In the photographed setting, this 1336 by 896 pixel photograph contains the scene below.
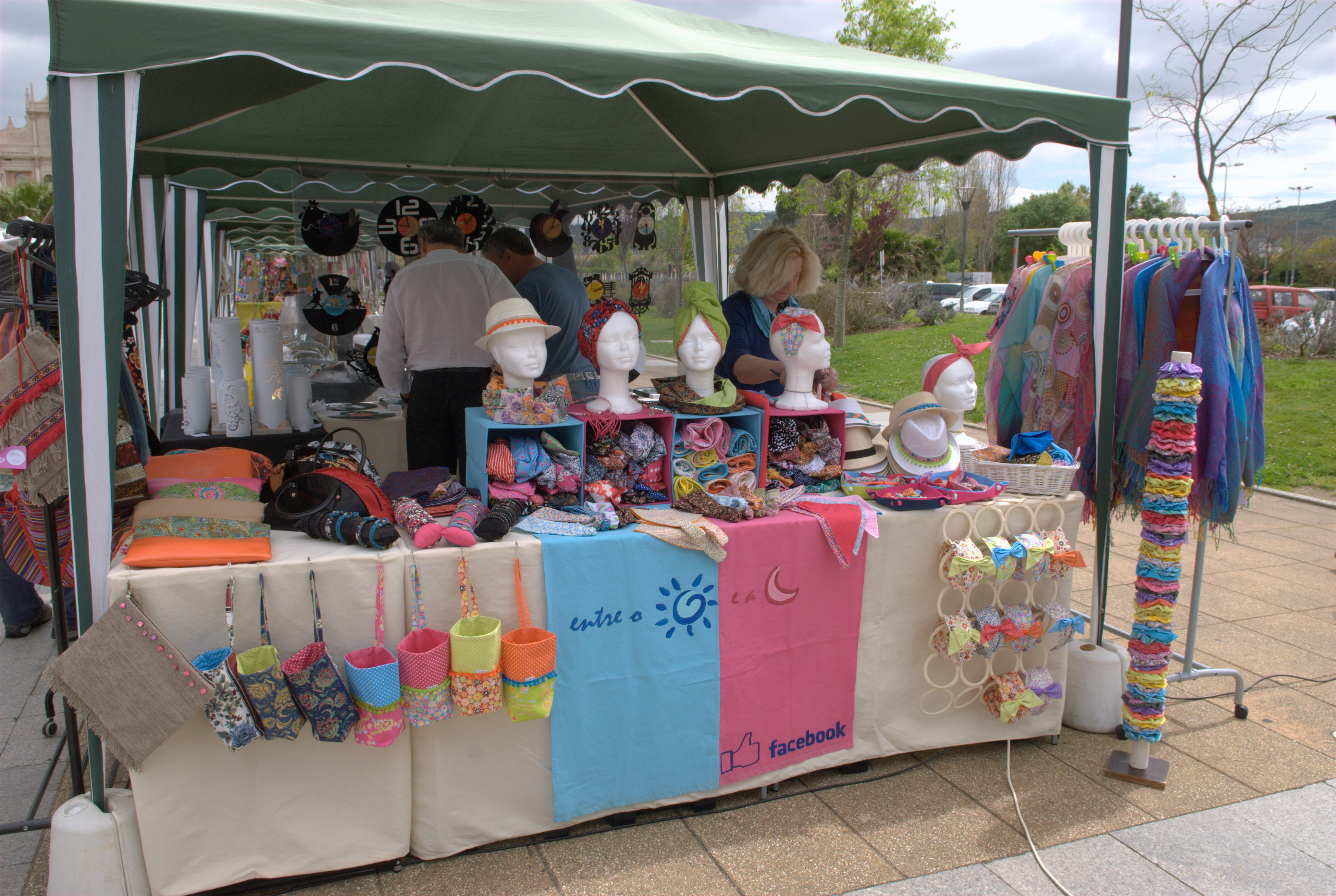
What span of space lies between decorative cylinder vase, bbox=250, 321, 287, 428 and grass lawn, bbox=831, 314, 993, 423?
21.2ft

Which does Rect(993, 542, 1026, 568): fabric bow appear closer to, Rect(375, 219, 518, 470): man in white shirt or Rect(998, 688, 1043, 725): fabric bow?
Rect(998, 688, 1043, 725): fabric bow

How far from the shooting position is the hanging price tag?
77.7 inches

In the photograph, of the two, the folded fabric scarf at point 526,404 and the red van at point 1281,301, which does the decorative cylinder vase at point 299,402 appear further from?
the red van at point 1281,301

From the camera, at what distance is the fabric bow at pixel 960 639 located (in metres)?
2.52

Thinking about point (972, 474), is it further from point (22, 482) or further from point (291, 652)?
point (22, 482)

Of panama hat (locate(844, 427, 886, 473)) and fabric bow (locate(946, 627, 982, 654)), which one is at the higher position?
panama hat (locate(844, 427, 886, 473))

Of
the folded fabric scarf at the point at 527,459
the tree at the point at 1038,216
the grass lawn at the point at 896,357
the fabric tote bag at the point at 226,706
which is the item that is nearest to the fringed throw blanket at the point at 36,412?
the fabric tote bag at the point at 226,706

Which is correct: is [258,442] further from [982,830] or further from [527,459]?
[982,830]

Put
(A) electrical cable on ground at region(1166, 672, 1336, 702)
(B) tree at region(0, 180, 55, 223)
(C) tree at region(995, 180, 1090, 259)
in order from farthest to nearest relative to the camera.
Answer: (C) tree at region(995, 180, 1090, 259) < (B) tree at region(0, 180, 55, 223) < (A) electrical cable on ground at region(1166, 672, 1336, 702)

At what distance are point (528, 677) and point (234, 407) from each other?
2202 millimetres

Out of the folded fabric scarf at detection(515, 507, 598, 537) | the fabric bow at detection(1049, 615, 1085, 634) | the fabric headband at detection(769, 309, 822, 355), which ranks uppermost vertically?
the fabric headband at detection(769, 309, 822, 355)

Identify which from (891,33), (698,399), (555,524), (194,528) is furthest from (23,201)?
(555,524)

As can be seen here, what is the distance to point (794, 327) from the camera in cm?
272

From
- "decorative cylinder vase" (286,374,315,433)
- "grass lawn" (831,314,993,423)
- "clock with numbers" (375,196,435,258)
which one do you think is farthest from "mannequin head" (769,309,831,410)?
"grass lawn" (831,314,993,423)
